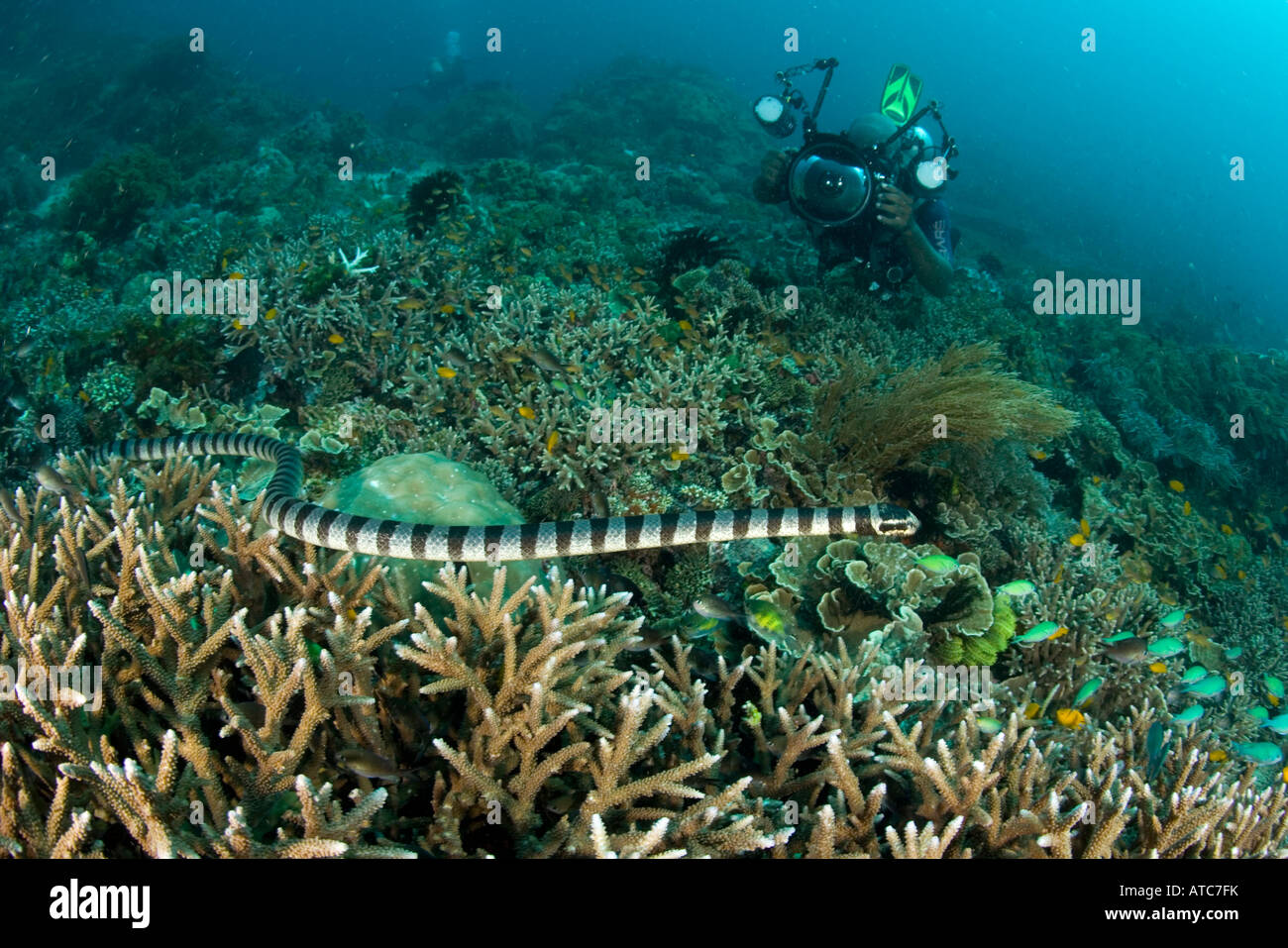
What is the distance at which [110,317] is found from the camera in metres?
6.94

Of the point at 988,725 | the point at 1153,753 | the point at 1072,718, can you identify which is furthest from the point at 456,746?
the point at 1153,753

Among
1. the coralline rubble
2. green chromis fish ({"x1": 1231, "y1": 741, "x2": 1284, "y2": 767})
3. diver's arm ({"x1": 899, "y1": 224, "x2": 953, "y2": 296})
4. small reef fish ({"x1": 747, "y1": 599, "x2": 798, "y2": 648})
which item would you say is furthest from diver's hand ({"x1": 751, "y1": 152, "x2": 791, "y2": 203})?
green chromis fish ({"x1": 1231, "y1": 741, "x2": 1284, "y2": 767})

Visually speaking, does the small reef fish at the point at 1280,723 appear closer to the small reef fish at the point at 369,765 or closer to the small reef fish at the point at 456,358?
the small reef fish at the point at 369,765

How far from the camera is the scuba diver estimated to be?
6723 mm

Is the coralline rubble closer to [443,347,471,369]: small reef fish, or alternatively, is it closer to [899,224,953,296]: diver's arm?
[443,347,471,369]: small reef fish

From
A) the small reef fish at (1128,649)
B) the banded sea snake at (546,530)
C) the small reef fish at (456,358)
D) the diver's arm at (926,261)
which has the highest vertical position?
the diver's arm at (926,261)

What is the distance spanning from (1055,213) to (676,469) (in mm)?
39092

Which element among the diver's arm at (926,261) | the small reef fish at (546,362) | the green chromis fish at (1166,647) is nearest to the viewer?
the green chromis fish at (1166,647)

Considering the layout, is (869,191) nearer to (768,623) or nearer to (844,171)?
(844,171)

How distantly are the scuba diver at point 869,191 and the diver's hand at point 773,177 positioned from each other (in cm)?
1

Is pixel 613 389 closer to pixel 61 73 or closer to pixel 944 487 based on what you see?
pixel 944 487

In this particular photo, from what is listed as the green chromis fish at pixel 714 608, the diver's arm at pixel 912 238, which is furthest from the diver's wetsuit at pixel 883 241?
the green chromis fish at pixel 714 608

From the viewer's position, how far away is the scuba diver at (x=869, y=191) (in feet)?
22.1
